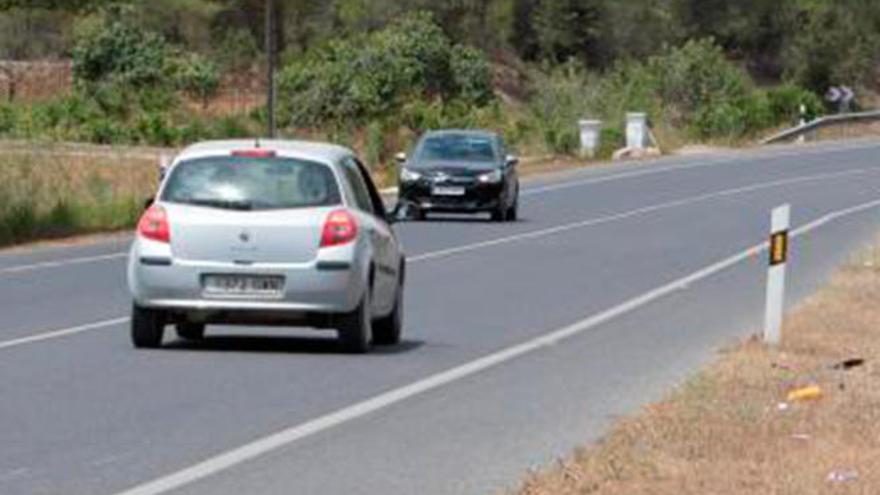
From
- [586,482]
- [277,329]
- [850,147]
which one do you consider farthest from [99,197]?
[850,147]

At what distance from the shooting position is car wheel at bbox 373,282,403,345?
19547 mm

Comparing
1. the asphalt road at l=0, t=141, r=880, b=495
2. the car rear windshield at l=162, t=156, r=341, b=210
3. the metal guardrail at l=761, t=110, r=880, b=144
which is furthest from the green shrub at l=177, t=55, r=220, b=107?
the car rear windshield at l=162, t=156, r=341, b=210

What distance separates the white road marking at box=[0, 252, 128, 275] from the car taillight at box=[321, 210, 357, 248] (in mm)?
10855

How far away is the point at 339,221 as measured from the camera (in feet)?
59.9

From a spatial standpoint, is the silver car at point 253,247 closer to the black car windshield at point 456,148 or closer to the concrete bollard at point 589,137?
the black car windshield at point 456,148

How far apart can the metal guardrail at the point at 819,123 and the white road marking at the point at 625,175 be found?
2442mm

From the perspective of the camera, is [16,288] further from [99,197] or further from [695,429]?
[99,197]

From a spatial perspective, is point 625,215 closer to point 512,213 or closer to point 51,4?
point 512,213

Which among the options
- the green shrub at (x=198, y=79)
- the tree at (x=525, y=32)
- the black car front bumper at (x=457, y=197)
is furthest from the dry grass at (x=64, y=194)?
the tree at (x=525, y=32)

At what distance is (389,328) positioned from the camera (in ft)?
64.4

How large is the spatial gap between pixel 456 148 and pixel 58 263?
1518 cm

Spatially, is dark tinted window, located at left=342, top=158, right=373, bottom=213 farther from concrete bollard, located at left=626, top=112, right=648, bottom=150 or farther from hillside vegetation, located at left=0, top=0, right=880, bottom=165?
concrete bollard, located at left=626, top=112, right=648, bottom=150

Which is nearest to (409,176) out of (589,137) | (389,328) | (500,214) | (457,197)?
(457,197)

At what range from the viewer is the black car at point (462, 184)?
42.6 m
